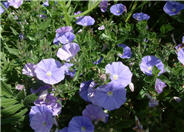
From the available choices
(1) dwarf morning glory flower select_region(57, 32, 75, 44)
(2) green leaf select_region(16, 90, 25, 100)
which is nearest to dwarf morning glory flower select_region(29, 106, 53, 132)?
(2) green leaf select_region(16, 90, 25, 100)

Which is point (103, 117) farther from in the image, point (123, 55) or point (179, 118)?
point (123, 55)

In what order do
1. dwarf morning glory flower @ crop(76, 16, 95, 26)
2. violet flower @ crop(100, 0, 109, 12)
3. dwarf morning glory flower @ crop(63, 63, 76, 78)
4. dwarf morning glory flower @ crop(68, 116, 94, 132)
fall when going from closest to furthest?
dwarf morning glory flower @ crop(68, 116, 94, 132) < dwarf morning glory flower @ crop(63, 63, 76, 78) < dwarf morning glory flower @ crop(76, 16, 95, 26) < violet flower @ crop(100, 0, 109, 12)

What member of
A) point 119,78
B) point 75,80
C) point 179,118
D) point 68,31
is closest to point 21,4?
point 68,31

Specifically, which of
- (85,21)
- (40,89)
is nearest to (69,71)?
(40,89)

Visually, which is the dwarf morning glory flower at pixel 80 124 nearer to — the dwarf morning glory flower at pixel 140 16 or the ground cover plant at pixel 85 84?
the ground cover plant at pixel 85 84

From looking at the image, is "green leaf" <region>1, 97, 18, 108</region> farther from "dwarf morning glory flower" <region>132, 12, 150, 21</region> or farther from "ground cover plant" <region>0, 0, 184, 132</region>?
"dwarf morning glory flower" <region>132, 12, 150, 21</region>

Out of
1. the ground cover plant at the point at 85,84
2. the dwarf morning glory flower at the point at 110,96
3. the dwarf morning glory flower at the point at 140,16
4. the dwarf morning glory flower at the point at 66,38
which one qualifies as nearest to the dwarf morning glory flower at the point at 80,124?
the ground cover plant at the point at 85,84
